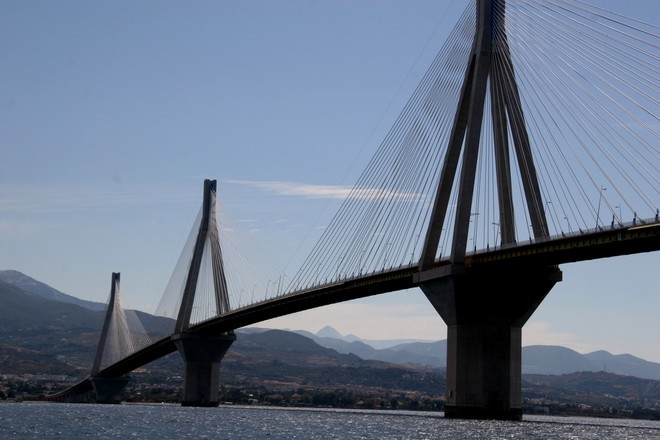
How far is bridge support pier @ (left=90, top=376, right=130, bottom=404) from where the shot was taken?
139 metres

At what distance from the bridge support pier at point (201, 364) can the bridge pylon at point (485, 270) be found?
44.0m

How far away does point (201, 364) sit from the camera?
10656cm

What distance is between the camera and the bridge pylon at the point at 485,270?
60.5 metres

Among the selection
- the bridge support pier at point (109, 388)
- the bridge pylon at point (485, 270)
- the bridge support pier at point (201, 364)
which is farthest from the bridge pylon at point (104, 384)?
the bridge pylon at point (485, 270)

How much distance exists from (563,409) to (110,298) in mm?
73785

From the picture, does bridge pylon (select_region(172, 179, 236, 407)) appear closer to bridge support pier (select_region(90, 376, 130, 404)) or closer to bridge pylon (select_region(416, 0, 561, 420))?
bridge support pier (select_region(90, 376, 130, 404))

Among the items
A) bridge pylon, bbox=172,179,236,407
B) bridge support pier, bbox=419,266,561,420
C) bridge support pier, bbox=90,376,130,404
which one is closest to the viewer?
bridge support pier, bbox=419,266,561,420

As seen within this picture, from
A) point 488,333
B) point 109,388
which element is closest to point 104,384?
point 109,388

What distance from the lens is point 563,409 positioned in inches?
7156

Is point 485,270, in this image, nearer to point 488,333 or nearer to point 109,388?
point 488,333

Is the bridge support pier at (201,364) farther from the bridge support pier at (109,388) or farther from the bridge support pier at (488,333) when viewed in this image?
the bridge support pier at (488,333)

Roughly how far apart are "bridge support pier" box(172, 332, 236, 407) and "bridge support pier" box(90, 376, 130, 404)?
33.1 m

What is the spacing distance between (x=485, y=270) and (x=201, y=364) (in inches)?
1960

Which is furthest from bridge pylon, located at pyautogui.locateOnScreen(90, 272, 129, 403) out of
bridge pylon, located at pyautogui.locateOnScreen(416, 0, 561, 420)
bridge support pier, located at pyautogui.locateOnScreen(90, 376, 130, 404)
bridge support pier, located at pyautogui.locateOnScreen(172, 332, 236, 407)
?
bridge pylon, located at pyautogui.locateOnScreen(416, 0, 561, 420)
